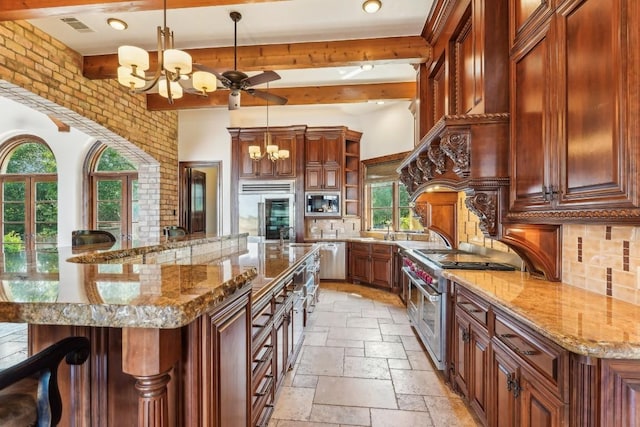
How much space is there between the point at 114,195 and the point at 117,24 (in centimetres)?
373

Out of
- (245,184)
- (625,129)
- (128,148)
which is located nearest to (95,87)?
(128,148)

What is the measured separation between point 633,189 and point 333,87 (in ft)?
14.5

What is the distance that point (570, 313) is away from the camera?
4.21ft

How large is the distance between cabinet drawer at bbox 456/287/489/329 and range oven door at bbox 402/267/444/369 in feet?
1.03

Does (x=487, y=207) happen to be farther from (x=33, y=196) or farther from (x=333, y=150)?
(x=33, y=196)

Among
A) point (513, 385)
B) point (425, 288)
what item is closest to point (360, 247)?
point (425, 288)

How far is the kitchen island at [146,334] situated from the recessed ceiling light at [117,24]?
3140mm

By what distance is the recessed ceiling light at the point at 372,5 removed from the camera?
2.82 m

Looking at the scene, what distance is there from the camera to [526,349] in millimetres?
1324

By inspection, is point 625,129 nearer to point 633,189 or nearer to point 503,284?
point 633,189

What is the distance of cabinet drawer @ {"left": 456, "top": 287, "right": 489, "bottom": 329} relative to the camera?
5.70ft

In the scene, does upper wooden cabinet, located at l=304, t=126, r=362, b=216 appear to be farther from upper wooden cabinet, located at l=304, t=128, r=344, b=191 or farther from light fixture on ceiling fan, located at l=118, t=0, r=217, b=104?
light fixture on ceiling fan, located at l=118, t=0, r=217, b=104

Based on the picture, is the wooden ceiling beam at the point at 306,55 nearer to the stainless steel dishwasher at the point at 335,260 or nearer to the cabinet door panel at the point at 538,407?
the cabinet door panel at the point at 538,407

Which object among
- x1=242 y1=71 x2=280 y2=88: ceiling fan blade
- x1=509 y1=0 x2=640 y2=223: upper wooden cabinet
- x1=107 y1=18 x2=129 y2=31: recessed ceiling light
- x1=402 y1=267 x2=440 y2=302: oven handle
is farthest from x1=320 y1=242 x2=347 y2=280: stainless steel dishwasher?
x1=107 y1=18 x2=129 y2=31: recessed ceiling light
